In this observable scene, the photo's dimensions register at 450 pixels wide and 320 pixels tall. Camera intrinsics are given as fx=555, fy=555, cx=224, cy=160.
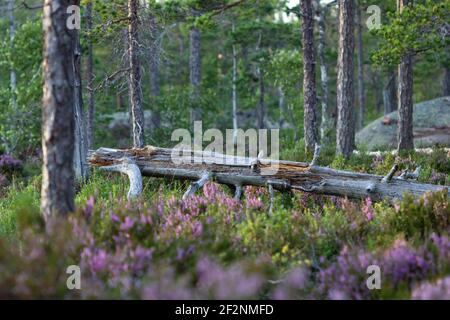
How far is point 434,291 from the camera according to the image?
494cm

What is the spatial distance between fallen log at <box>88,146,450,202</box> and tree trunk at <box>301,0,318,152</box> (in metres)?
6.08

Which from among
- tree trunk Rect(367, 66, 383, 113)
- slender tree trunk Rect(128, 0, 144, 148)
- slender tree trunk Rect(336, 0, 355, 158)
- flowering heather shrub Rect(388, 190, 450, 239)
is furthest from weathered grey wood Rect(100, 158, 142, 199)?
tree trunk Rect(367, 66, 383, 113)

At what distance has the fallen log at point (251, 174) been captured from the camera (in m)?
8.83

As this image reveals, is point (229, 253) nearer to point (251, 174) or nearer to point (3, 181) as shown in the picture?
point (251, 174)

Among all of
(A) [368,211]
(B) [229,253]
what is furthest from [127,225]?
(A) [368,211]

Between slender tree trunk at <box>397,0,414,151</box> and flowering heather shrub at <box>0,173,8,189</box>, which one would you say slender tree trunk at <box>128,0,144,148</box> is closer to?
flowering heather shrub at <box>0,173,8,189</box>

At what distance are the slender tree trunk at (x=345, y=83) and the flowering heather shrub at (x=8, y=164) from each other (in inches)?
373

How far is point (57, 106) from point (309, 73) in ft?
34.6

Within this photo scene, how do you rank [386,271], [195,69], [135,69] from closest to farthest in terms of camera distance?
[386,271] → [135,69] → [195,69]

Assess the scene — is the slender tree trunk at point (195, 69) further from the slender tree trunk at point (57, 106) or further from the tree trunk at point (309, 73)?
the slender tree trunk at point (57, 106)

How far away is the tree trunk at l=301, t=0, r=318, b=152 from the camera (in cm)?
1526

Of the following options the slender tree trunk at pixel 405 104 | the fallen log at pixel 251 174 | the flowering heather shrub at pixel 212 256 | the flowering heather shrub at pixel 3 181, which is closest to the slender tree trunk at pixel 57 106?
the flowering heather shrub at pixel 212 256

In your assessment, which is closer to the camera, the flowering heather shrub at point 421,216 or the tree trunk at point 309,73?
the flowering heather shrub at point 421,216

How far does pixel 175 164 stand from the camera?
407 inches
